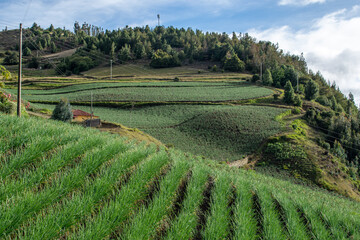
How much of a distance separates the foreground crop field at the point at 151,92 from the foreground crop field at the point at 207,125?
4.76m

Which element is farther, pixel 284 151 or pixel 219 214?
pixel 284 151

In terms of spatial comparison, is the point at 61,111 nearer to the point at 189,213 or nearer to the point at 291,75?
the point at 189,213

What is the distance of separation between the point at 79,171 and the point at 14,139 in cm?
196

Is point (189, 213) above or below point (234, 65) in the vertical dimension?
below

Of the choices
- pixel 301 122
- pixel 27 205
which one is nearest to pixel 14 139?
pixel 27 205

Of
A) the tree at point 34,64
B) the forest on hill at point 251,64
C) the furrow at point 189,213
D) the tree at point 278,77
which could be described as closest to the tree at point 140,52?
the forest on hill at point 251,64

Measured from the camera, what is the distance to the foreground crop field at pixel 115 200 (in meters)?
3.60

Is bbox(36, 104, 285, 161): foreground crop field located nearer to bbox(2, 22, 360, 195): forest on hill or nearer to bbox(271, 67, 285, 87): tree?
bbox(2, 22, 360, 195): forest on hill

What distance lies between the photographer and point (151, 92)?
5753 cm

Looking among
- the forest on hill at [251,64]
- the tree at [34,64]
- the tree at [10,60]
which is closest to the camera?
the forest on hill at [251,64]

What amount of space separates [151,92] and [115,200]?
5403cm

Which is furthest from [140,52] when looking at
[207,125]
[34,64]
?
[207,125]

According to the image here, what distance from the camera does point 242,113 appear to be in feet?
144

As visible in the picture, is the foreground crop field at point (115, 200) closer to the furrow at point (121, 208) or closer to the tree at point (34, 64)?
the furrow at point (121, 208)
